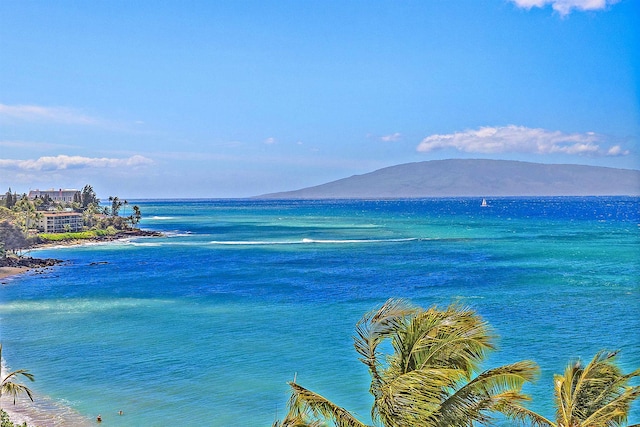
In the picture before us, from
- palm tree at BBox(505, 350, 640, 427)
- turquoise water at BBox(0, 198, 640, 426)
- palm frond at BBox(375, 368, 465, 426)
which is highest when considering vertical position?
palm frond at BBox(375, 368, 465, 426)

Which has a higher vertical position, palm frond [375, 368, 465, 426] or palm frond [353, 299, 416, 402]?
palm frond [353, 299, 416, 402]

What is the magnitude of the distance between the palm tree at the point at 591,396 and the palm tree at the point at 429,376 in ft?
2.65

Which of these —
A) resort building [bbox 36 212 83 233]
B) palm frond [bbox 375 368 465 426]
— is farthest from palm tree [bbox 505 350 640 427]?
resort building [bbox 36 212 83 233]

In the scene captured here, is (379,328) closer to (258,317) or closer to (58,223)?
(258,317)

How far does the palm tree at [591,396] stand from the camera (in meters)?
8.73

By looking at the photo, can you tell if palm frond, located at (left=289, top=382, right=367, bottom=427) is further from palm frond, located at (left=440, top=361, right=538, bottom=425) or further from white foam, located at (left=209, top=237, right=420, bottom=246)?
white foam, located at (left=209, top=237, right=420, bottom=246)

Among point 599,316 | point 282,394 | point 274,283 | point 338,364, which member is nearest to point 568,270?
point 599,316

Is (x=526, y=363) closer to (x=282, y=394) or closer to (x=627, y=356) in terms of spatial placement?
(x=282, y=394)

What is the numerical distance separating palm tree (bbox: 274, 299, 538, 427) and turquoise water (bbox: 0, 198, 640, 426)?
432 inches

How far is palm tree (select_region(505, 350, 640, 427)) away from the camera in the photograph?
8.73 m

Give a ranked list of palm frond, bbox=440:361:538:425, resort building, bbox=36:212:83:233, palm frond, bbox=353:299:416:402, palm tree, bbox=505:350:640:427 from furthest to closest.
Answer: resort building, bbox=36:212:83:233, palm frond, bbox=353:299:416:402, palm tree, bbox=505:350:640:427, palm frond, bbox=440:361:538:425

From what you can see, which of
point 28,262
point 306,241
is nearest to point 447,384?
point 28,262

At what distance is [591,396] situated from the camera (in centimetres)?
921

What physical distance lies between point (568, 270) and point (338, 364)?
125 ft
